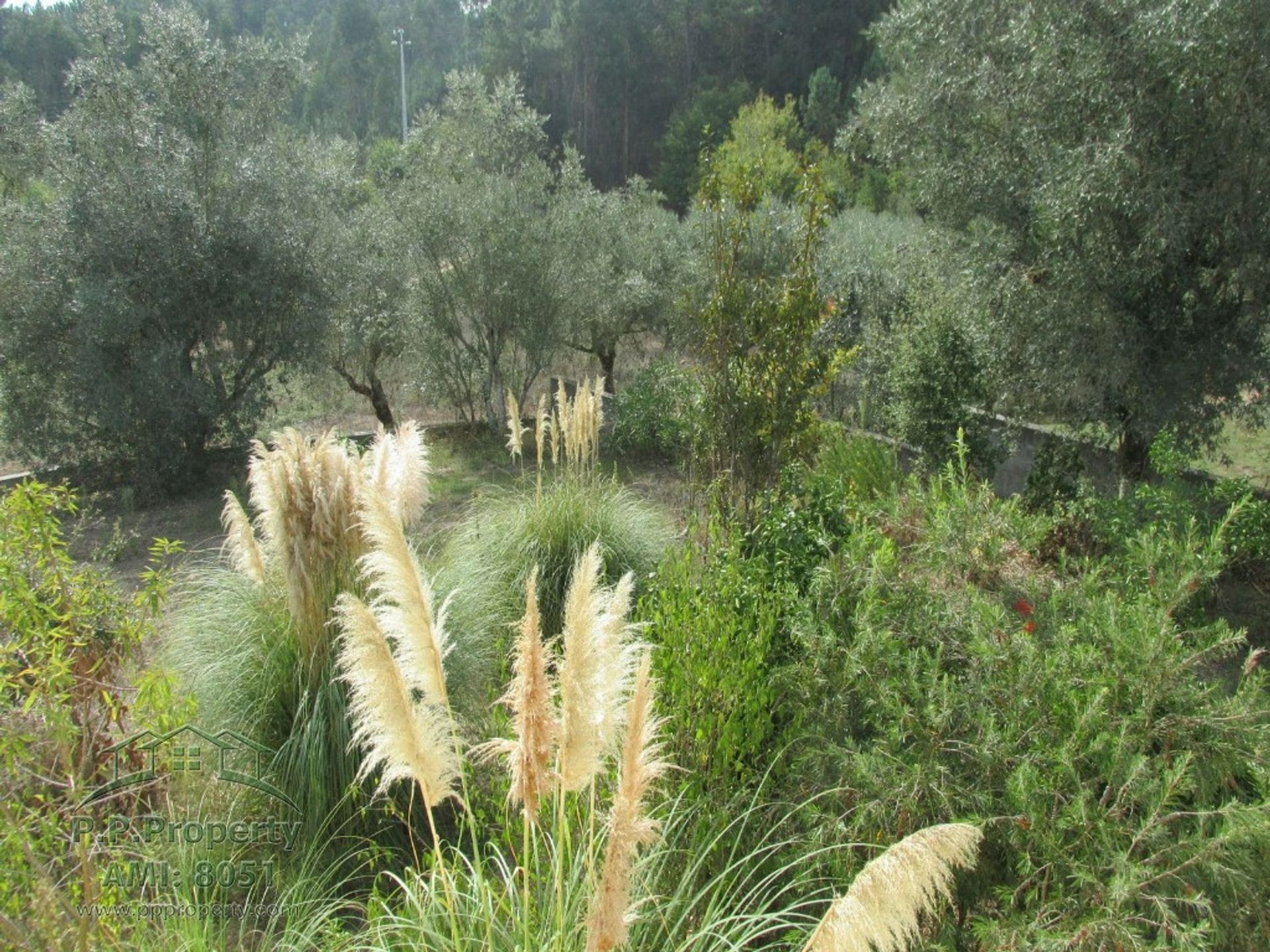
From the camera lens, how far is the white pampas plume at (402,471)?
358 cm

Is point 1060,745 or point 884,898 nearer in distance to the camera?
point 884,898

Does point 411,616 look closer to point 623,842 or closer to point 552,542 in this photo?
point 623,842

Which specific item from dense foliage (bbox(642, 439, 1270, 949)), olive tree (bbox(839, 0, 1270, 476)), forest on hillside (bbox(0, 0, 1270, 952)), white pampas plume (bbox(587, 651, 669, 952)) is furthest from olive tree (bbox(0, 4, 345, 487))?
white pampas plume (bbox(587, 651, 669, 952))

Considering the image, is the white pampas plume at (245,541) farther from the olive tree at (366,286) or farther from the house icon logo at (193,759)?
the olive tree at (366,286)

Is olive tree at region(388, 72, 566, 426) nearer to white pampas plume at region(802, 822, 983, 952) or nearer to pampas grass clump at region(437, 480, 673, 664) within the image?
pampas grass clump at region(437, 480, 673, 664)

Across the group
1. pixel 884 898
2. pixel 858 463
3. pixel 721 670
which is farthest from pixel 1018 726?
pixel 858 463

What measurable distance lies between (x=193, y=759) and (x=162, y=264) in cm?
745

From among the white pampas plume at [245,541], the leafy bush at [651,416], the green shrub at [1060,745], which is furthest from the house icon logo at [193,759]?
the leafy bush at [651,416]

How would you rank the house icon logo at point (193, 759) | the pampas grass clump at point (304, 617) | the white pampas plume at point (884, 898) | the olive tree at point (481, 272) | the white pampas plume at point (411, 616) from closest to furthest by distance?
the white pampas plume at point (884, 898) < the white pampas plume at point (411, 616) < the house icon logo at point (193, 759) < the pampas grass clump at point (304, 617) < the olive tree at point (481, 272)

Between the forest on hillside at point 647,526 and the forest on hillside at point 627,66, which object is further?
the forest on hillside at point 627,66

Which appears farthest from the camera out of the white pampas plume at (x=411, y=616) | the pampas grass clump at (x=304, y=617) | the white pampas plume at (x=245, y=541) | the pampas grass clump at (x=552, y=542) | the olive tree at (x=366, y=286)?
the olive tree at (x=366, y=286)

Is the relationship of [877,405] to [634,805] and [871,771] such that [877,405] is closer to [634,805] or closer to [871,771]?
[871,771]

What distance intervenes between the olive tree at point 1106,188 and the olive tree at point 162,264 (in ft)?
21.7

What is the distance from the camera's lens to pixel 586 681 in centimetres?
175
